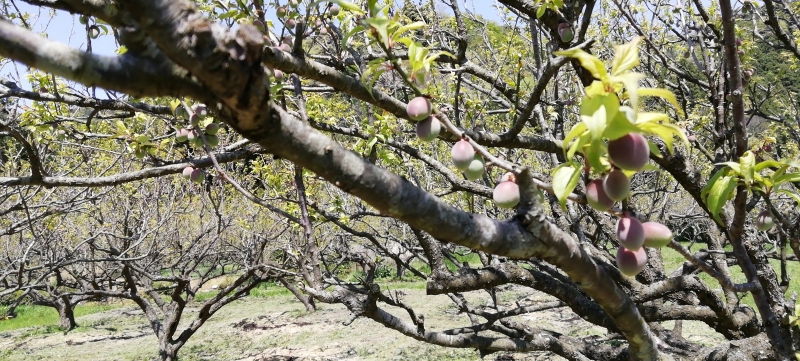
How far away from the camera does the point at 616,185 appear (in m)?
0.99

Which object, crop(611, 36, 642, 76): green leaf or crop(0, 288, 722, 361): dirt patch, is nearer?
crop(611, 36, 642, 76): green leaf

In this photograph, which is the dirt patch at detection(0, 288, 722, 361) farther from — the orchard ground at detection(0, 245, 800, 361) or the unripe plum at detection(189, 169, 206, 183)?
the unripe plum at detection(189, 169, 206, 183)

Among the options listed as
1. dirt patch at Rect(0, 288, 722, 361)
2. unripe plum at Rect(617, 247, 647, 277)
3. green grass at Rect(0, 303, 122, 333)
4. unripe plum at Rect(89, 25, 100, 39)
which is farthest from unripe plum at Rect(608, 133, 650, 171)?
green grass at Rect(0, 303, 122, 333)

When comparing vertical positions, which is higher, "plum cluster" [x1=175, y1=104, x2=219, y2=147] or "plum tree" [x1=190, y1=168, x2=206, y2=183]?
"plum cluster" [x1=175, y1=104, x2=219, y2=147]

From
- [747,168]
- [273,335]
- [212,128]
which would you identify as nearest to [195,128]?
[212,128]

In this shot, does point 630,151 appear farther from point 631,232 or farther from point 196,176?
point 196,176

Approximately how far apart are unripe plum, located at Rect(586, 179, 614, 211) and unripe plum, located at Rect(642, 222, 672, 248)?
0.64 ft

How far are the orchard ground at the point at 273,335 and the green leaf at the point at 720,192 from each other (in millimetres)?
5313

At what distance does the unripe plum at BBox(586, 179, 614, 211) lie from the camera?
1.01 m

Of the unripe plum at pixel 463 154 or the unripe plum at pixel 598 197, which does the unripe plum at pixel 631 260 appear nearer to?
the unripe plum at pixel 598 197

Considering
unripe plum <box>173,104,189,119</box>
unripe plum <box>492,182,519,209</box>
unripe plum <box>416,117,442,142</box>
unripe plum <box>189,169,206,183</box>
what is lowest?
unripe plum <box>492,182,519,209</box>

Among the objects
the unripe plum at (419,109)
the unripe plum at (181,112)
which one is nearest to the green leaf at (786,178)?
the unripe plum at (419,109)

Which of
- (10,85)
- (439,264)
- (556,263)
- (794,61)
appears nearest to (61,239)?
(10,85)

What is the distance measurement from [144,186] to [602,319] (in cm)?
793
